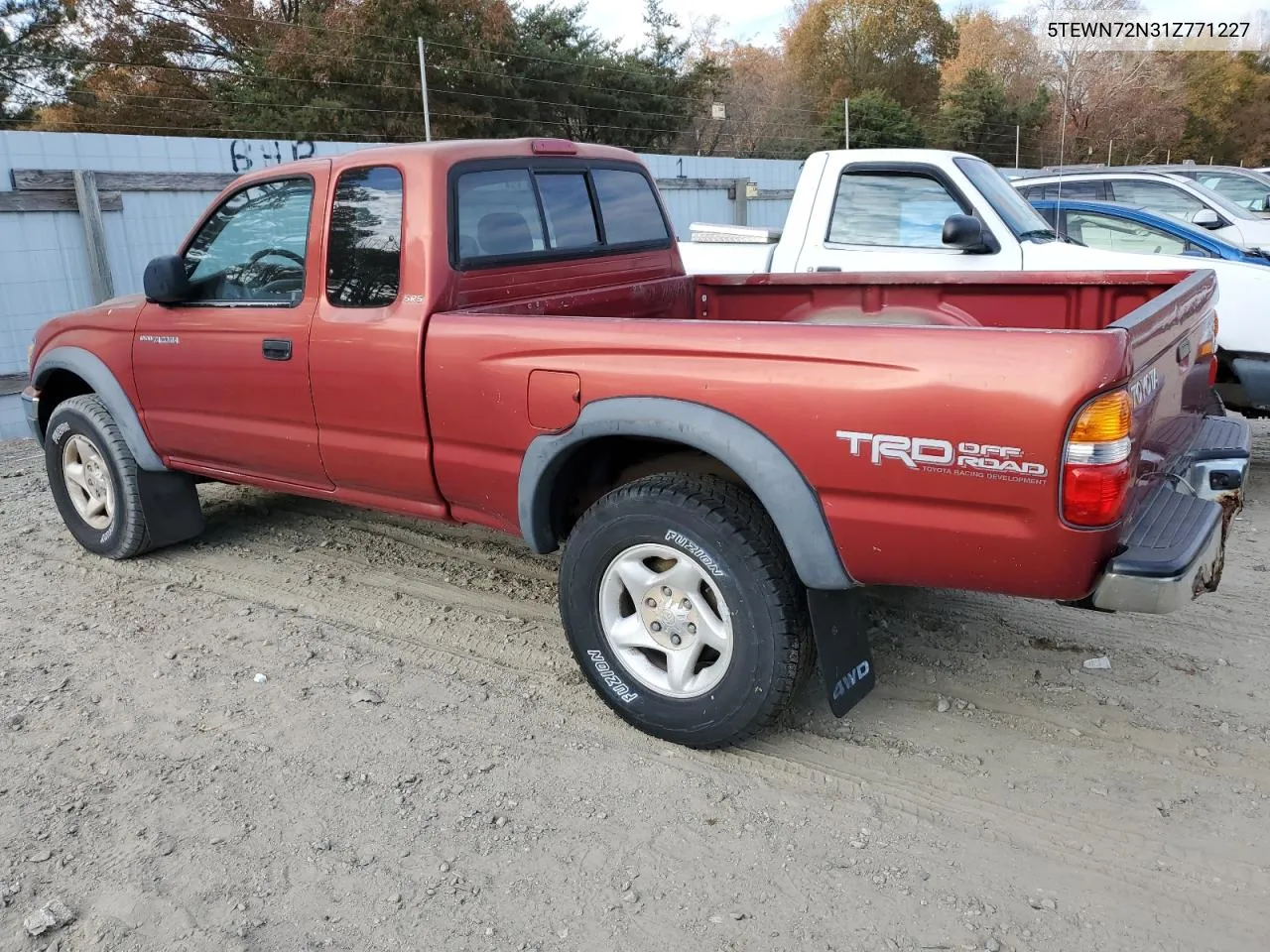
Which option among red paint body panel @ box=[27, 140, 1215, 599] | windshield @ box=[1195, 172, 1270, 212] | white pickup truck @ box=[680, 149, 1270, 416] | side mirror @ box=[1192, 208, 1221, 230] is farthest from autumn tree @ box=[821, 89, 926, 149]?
red paint body panel @ box=[27, 140, 1215, 599]

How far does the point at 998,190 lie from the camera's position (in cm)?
658

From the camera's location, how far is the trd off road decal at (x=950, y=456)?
2.58m

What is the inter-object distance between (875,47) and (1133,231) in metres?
53.5

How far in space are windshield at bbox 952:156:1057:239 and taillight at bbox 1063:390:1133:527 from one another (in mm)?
4078

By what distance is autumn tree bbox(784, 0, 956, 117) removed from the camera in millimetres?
55625

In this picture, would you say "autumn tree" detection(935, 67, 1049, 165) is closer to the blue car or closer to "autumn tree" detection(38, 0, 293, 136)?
"autumn tree" detection(38, 0, 293, 136)

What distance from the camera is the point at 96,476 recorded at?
529 centimetres

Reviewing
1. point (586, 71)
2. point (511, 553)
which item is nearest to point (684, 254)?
point (511, 553)

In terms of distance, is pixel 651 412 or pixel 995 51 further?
pixel 995 51

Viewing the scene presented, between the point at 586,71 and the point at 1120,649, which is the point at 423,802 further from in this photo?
the point at 586,71

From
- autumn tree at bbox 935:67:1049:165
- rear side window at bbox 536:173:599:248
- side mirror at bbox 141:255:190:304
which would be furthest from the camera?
autumn tree at bbox 935:67:1049:165

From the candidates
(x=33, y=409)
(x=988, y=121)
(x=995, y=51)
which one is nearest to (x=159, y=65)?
(x=33, y=409)

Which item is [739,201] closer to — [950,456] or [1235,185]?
[1235,185]

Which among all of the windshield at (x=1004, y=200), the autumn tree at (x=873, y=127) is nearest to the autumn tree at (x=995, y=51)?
the autumn tree at (x=873, y=127)
